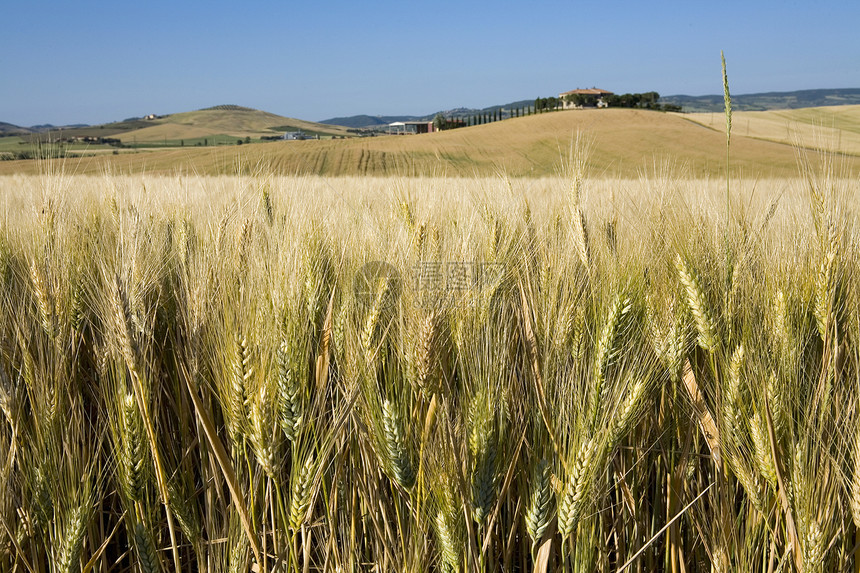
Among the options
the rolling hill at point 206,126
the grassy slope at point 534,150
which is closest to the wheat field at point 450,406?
the grassy slope at point 534,150

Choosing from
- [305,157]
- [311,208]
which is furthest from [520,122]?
[311,208]

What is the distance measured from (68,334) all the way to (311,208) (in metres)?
0.97

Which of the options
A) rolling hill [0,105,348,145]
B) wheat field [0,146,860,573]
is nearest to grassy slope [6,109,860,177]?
wheat field [0,146,860,573]

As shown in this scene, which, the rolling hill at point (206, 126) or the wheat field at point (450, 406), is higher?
the rolling hill at point (206, 126)

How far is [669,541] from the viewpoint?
1304 mm

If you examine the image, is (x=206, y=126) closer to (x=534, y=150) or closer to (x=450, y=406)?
(x=534, y=150)

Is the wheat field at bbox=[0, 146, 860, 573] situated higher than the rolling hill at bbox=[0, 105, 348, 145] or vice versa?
the rolling hill at bbox=[0, 105, 348, 145]

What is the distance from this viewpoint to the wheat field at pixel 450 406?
107 cm

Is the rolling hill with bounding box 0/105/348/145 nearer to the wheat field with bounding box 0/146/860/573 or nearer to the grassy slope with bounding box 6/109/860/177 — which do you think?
the grassy slope with bounding box 6/109/860/177

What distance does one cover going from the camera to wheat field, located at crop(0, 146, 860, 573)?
107 cm

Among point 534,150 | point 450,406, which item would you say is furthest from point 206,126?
point 450,406

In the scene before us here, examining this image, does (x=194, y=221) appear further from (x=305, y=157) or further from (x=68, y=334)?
(x=305, y=157)

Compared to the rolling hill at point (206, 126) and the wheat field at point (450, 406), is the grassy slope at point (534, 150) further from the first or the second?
the rolling hill at point (206, 126)

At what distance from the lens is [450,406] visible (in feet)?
4.04
